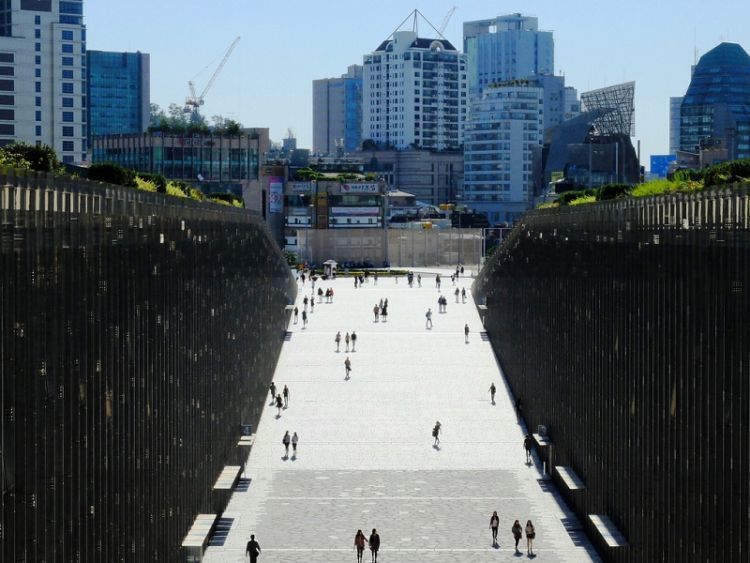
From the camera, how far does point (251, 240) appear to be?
5294 cm

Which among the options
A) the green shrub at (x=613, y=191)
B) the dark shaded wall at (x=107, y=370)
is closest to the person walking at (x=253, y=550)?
the dark shaded wall at (x=107, y=370)

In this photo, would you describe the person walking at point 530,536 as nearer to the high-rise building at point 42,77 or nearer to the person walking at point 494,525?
the person walking at point 494,525

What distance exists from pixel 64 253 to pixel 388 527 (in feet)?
59.4

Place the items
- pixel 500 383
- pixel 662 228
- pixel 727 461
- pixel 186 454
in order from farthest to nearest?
pixel 500 383
pixel 186 454
pixel 662 228
pixel 727 461

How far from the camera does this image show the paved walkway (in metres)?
34.8

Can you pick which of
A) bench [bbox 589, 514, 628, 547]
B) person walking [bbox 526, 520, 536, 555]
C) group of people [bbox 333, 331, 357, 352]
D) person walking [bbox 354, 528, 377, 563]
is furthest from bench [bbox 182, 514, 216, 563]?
group of people [bbox 333, 331, 357, 352]

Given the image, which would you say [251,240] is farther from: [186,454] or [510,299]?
[186,454]

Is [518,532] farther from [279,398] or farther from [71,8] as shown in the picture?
[71,8]

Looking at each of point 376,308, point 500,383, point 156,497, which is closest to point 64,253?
point 156,497

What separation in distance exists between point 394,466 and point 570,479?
267 inches

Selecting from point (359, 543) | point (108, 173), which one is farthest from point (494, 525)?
point (108, 173)

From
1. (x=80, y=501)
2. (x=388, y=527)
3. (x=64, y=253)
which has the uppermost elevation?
(x=64, y=253)

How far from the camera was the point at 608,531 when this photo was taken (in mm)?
32344

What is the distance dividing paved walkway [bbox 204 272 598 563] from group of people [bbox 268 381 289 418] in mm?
260
